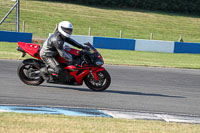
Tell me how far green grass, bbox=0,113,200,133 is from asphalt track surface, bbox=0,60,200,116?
3.62ft

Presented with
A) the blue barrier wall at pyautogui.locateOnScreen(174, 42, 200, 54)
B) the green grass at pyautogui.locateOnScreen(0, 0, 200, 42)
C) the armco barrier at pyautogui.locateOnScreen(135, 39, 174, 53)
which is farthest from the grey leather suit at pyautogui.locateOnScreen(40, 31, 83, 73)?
the green grass at pyautogui.locateOnScreen(0, 0, 200, 42)

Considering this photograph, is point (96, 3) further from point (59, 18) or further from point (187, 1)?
point (187, 1)

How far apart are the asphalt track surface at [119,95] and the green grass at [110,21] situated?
2052cm

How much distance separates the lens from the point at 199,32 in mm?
40031

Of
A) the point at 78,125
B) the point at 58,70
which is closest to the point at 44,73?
the point at 58,70

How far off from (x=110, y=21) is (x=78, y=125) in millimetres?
33450

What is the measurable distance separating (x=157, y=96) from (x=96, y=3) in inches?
1359

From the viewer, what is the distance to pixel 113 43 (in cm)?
2456

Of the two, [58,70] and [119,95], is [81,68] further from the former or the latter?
[119,95]

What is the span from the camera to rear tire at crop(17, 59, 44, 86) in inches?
377

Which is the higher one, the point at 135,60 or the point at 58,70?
the point at 58,70

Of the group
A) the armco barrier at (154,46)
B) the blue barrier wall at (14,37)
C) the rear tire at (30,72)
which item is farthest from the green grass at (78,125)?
the armco barrier at (154,46)

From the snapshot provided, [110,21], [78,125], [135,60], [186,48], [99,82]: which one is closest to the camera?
[78,125]

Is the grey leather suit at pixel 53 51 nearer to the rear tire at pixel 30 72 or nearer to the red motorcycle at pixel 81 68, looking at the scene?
the red motorcycle at pixel 81 68
